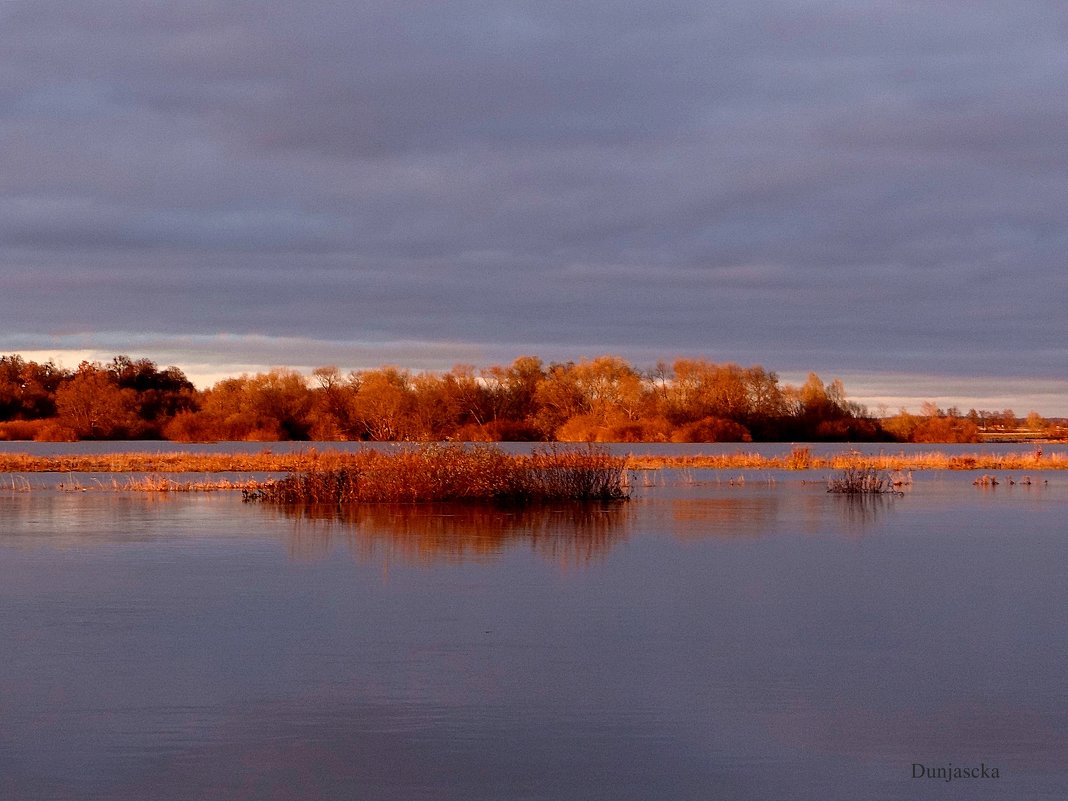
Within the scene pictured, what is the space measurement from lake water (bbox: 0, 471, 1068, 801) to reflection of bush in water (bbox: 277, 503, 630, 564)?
177 millimetres

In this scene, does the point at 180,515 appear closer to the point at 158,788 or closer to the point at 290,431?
the point at 158,788

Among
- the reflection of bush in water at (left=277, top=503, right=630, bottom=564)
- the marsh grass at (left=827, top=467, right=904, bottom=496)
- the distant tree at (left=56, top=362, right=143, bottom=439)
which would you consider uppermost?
the distant tree at (left=56, top=362, right=143, bottom=439)

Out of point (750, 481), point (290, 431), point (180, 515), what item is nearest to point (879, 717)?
point (180, 515)

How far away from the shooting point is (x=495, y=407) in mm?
79750

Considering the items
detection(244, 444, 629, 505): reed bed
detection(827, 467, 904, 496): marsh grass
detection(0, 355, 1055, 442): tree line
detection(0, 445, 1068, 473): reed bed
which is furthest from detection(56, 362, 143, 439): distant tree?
detection(827, 467, 904, 496): marsh grass

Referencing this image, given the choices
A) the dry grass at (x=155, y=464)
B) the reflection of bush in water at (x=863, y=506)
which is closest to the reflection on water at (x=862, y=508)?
the reflection of bush in water at (x=863, y=506)

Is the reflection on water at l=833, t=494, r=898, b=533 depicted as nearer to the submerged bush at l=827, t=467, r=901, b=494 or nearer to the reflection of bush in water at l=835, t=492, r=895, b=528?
the reflection of bush in water at l=835, t=492, r=895, b=528

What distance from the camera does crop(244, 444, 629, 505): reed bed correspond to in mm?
28500

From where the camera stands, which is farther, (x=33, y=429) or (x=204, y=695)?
(x=33, y=429)

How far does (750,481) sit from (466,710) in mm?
32059

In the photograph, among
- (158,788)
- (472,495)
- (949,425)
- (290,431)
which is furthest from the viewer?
(949,425)

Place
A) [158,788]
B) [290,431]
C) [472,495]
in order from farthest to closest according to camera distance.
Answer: [290,431] < [472,495] < [158,788]

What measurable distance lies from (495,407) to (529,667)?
69.2m

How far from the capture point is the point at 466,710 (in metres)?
9.09
